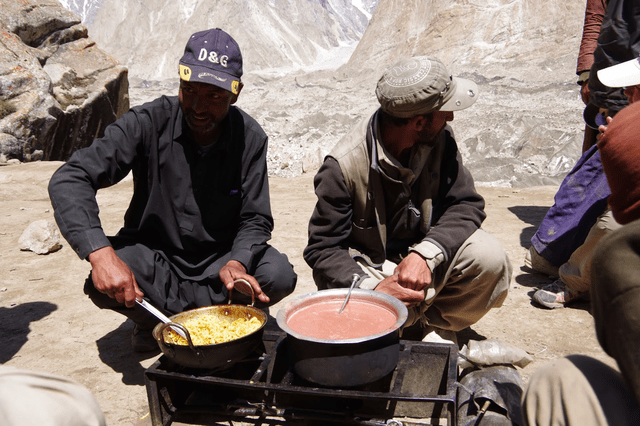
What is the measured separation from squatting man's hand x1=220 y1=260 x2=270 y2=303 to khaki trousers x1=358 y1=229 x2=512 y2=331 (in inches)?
21.2

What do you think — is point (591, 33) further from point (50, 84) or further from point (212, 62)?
point (50, 84)

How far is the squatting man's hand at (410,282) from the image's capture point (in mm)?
2414

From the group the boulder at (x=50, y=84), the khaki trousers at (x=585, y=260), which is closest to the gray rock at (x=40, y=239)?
the khaki trousers at (x=585, y=260)

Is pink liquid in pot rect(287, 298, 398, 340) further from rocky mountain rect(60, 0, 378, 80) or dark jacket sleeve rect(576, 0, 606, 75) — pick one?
rocky mountain rect(60, 0, 378, 80)

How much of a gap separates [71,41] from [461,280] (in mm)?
10961

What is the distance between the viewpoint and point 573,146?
980 cm

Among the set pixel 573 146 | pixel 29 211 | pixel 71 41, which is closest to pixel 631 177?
pixel 29 211

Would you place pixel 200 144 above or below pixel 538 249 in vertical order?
above

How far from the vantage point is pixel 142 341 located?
2.93m

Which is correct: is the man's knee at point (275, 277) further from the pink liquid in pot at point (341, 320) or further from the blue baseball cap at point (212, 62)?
the blue baseball cap at point (212, 62)

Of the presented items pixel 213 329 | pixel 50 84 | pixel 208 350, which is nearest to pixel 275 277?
pixel 213 329

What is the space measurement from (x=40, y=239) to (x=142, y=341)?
7.72 feet

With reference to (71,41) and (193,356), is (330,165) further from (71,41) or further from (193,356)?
(71,41)

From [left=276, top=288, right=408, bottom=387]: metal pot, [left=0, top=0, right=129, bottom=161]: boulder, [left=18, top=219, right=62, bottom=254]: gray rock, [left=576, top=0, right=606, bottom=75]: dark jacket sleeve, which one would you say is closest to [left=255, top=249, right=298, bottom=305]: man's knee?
[left=276, top=288, right=408, bottom=387]: metal pot
